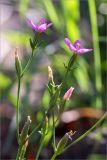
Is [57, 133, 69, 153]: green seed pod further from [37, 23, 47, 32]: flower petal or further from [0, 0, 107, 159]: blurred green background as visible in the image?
[0, 0, 107, 159]: blurred green background

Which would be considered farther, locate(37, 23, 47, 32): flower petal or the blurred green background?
the blurred green background

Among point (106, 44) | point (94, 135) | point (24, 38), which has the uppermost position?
point (24, 38)

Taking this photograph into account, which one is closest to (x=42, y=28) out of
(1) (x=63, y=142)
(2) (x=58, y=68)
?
(1) (x=63, y=142)

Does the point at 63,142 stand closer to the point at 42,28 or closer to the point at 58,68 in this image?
the point at 42,28

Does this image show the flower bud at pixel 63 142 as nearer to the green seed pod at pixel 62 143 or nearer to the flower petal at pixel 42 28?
the green seed pod at pixel 62 143

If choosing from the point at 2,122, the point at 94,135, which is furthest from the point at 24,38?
the point at 94,135

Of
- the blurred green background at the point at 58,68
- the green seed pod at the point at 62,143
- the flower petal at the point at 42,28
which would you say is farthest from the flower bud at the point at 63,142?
the blurred green background at the point at 58,68

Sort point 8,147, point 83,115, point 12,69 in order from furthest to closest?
point 12,69, point 83,115, point 8,147

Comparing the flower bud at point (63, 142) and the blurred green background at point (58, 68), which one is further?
the blurred green background at point (58, 68)

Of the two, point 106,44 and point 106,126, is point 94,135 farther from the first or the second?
point 106,44

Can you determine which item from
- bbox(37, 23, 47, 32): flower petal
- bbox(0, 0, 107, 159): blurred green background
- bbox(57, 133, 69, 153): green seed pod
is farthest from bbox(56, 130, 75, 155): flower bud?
bbox(0, 0, 107, 159): blurred green background

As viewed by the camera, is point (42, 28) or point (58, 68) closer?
point (42, 28)
